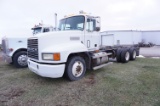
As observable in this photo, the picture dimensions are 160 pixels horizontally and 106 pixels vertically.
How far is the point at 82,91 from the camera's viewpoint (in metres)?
4.15

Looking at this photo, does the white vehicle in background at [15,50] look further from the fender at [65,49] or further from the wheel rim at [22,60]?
the fender at [65,49]

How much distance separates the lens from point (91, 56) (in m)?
5.62

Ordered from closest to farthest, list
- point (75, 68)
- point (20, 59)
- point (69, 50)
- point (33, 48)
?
point (69, 50), point (33, 48), point (75, 68), point (20, 59)

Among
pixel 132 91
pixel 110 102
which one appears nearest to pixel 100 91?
pixel 110 102

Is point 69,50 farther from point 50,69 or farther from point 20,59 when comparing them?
point 20,59

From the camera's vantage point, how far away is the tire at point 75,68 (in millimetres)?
4758

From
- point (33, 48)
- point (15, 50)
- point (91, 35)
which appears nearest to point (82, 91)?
→ point (33, 48)

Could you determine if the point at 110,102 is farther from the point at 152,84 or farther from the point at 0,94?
the point at 0,94

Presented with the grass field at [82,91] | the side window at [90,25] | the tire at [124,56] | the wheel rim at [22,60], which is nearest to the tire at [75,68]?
the grass field at [82,91]

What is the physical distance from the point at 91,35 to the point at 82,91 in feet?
8.40

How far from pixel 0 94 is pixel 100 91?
9.95 feet

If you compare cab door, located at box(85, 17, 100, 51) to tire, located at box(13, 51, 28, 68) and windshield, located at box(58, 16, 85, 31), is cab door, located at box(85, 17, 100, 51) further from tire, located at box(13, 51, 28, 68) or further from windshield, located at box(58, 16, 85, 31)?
tire, located at box(13, 51, 28, 68)

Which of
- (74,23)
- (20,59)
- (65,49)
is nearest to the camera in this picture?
(65,49)

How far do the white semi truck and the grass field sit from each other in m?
0.49
